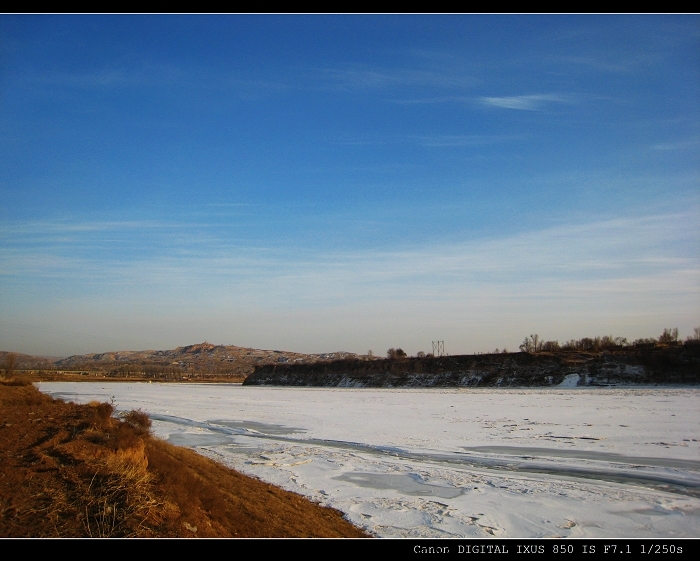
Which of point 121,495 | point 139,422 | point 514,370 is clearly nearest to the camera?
point 121,495

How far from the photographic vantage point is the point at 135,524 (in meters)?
7.81

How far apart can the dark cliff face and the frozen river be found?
24969 mm

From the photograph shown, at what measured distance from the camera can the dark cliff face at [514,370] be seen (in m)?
49.6

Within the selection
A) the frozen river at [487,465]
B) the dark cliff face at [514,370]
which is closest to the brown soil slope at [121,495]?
the frozen river at [487,465]

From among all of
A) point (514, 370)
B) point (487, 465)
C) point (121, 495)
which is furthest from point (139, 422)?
point (514, 370)

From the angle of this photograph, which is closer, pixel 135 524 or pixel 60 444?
pixel 135 524

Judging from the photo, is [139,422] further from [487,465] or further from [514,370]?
[514,370]

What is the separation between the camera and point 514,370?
62.5 meters

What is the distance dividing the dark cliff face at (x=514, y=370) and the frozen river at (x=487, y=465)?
25.0 m

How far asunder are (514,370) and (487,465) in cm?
5066

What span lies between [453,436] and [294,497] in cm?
1057

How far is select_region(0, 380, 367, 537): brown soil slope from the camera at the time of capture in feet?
25.6

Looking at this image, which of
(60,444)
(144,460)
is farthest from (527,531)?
(60,444)
